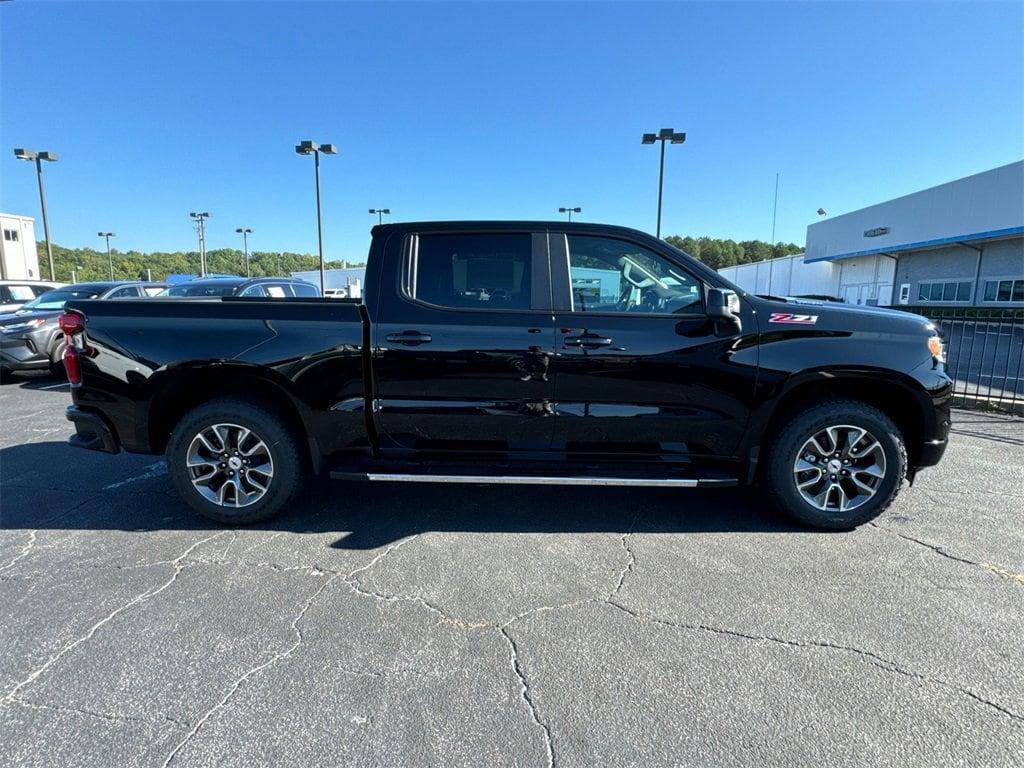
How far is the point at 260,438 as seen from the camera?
3.54 meters

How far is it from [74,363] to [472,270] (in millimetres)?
2705

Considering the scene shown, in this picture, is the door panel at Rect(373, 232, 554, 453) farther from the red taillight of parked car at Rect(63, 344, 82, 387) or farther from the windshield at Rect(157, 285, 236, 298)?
the windshield at Rect(157, 285, 236, 298)

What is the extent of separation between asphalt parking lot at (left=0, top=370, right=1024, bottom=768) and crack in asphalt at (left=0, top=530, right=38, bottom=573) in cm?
2

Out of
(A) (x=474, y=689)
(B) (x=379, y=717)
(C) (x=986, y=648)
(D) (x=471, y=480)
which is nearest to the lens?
(B) (x=379, y=717)

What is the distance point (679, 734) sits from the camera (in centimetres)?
194

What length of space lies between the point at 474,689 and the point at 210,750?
36.9 inches

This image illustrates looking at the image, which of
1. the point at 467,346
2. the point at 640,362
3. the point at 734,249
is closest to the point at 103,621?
the point at 467,346

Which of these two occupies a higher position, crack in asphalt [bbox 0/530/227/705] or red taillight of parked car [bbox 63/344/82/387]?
red taillight of parked car [bbox 63/344/82/387]

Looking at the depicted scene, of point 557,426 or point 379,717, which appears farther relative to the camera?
point 557,426

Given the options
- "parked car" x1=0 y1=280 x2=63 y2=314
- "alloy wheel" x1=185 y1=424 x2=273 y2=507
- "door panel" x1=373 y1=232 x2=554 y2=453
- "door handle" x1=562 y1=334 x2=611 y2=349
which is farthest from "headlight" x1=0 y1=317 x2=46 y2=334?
"door handle" x1=562 y1=334 x2=611 y2=349

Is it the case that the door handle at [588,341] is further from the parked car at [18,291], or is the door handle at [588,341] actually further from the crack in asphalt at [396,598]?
the parked car at [18,291]

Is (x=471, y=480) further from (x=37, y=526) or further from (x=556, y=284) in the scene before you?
(x=37, y=526)

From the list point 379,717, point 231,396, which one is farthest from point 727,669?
point 231,396

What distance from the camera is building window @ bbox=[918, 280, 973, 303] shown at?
26109 millimetres
